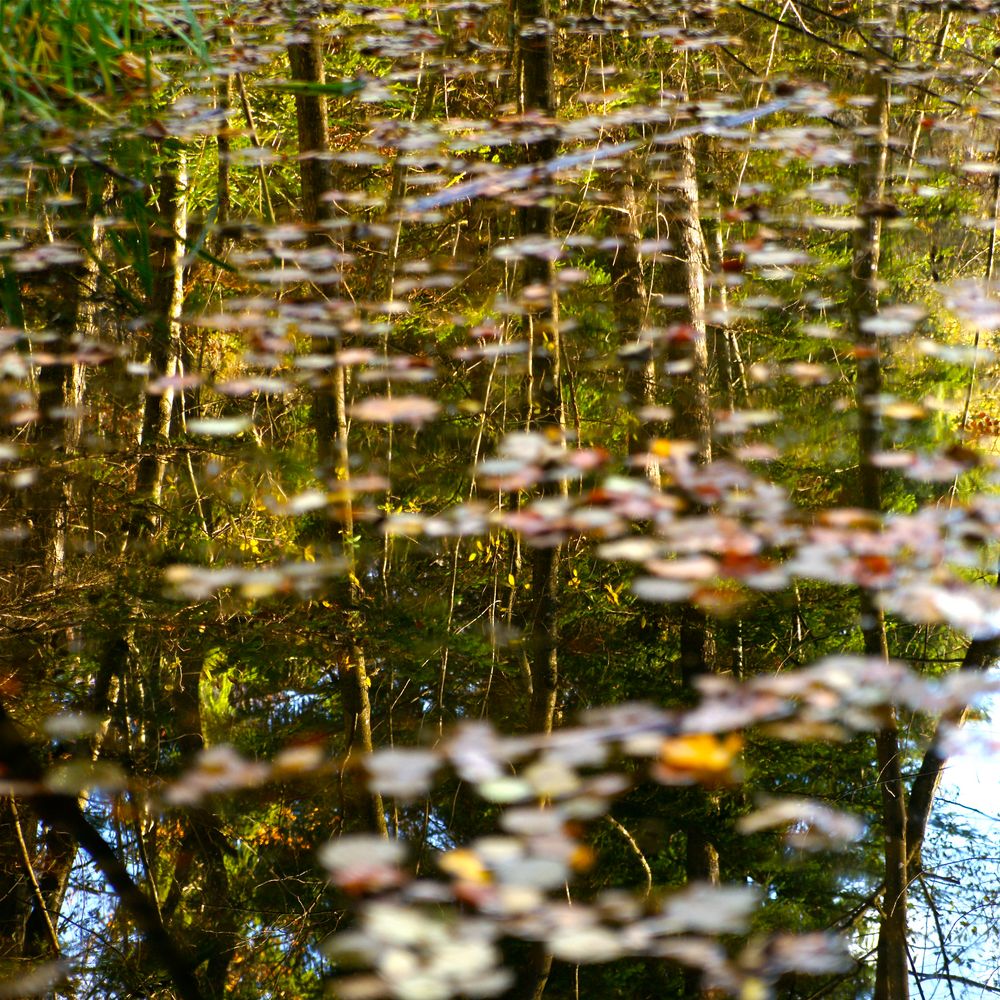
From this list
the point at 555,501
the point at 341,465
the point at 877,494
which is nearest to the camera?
the point at 555,501

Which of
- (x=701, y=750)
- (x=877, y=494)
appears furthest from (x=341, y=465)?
(x=701, y=750)

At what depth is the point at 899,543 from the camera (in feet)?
6.08

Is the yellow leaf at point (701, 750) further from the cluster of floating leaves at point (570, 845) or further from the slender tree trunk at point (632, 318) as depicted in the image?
the slender tree trunk at point (632, 318)

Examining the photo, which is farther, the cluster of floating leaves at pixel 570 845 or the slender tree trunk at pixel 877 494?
the slender tree trunk at pixel 877 494

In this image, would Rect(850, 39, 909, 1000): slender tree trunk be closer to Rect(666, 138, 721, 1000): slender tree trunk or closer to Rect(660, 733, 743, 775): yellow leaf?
Rect(666, 138, 721, 1000): slender tree trunk

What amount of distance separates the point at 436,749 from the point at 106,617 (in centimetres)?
126

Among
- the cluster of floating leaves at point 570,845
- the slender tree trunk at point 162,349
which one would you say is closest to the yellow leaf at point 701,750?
the cluster of floating leaves at point 570,845

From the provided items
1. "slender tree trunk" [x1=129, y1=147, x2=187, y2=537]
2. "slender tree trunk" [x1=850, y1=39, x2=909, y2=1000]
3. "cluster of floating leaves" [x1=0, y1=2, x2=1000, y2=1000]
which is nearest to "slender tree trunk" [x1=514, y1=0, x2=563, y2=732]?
"cluster of floating leaves" [x1=0, y1=2, x2=1000, y2=1000]

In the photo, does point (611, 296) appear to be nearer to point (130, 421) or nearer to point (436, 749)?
point (130, 421)

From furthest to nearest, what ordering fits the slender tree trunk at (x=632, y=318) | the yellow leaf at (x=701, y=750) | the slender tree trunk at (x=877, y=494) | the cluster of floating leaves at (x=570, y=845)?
the slender tree trunk at (x=632, y=318)
the slender tree trunk at (x=877, y=494)
the yellow leaf at (x=701, y=750)
the cluster of floating leaves at (x=570, y=845)

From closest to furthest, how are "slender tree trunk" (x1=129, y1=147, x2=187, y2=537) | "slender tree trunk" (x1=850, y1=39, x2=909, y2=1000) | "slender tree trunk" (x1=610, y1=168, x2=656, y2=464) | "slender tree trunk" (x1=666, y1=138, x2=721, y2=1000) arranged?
"slender tree trunk" (x1=850, y1=39, x2=909, y2=1000) → "slender tree trunk" (x1=666, y1=138, x2=721, y2=1000) → "slender tree trunk" (x1=129, y1=147, x2=187, y2=537) → "slender tree trunk" (x1=610, y1=168, x2=656, y2=464)

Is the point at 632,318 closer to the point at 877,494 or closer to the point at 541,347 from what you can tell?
the point at 541,347

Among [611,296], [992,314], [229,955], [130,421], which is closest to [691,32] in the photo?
[611,296]

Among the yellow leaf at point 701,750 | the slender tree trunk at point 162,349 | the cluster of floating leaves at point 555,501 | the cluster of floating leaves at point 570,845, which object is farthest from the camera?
the slender tree trunk at point 162,349
